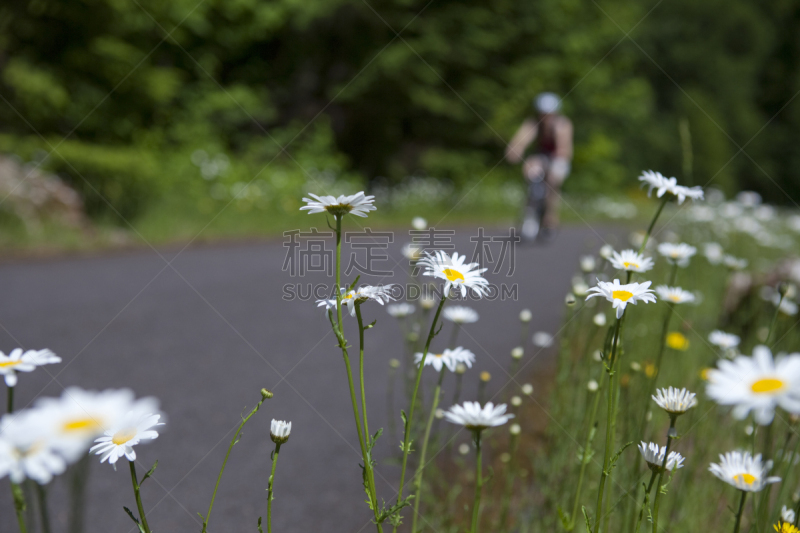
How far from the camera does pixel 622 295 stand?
94 centimetres

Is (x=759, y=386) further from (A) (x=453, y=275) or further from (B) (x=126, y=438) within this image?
(B) (x=126, y=438)

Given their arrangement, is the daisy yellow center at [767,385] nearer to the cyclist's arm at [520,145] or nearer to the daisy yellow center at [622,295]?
the daisy yellow center at [622,295]

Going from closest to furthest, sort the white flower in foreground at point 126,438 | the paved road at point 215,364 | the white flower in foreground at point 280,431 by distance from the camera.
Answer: the white flower in foreground at point 126,438, the white flower in foreground at point 280,431, the paved road at point 215,364

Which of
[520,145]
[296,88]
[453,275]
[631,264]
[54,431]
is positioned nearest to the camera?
[54,431]

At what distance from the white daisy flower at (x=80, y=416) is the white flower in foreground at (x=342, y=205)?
0.48 m

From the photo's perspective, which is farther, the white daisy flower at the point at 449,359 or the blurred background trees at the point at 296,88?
the blurred background trees at the point at 296,88

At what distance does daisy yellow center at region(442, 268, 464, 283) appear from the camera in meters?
0.99

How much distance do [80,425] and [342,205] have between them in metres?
0.58

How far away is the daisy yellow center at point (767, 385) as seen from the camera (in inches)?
20.3

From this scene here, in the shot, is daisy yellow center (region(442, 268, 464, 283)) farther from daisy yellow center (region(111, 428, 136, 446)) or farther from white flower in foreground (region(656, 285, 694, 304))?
white flower in foreground (region(656, 285, 694, 304))

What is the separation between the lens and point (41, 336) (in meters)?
2.73

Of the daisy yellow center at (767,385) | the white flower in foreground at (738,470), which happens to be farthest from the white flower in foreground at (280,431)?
the white flower in foreground at (738,470)

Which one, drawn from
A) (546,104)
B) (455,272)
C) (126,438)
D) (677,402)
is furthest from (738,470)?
(546,104)

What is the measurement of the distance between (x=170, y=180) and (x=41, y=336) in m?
6.04
